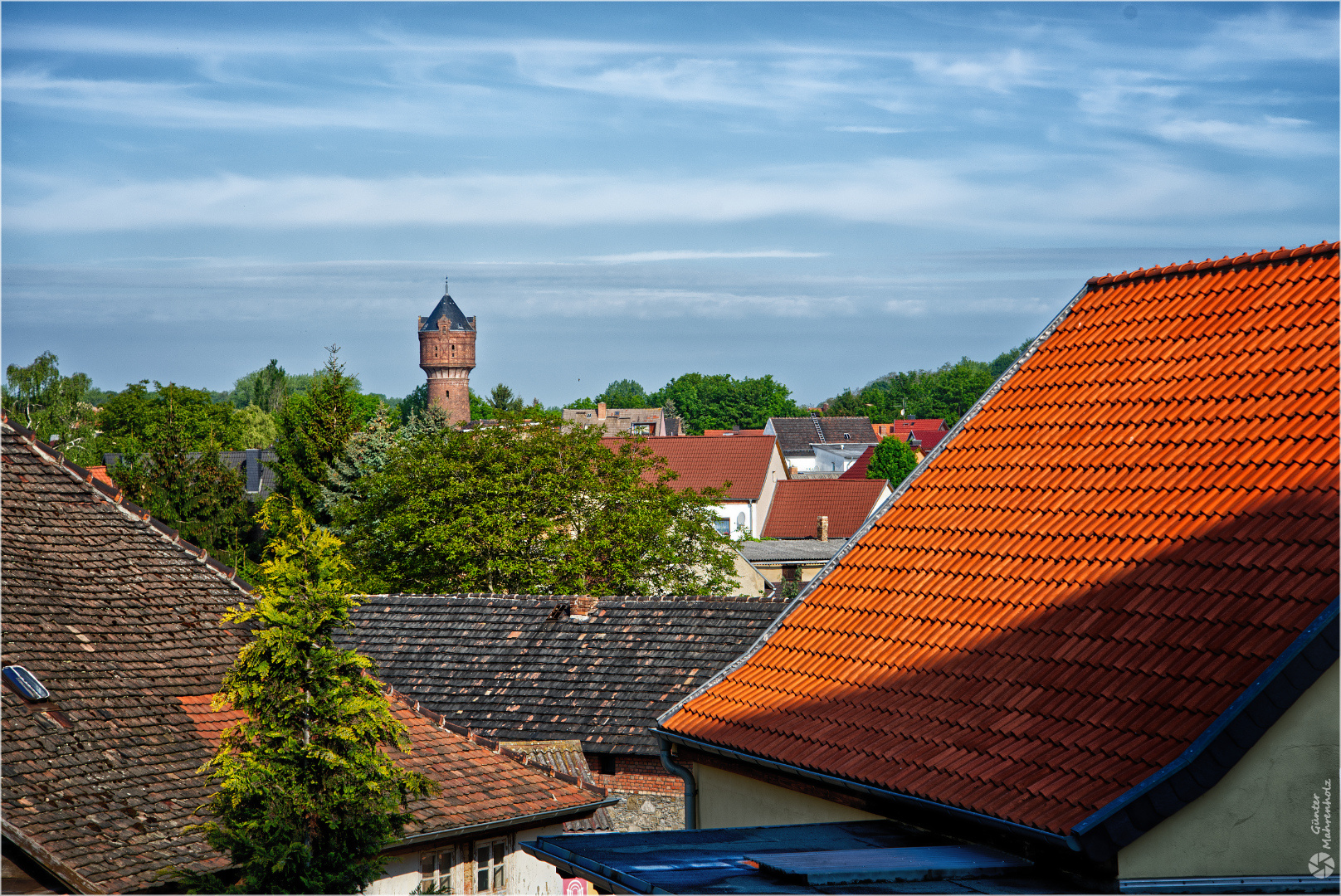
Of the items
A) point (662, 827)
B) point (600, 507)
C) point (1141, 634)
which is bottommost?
point (662, 827)

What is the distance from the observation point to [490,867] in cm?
1209

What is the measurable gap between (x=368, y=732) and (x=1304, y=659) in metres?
6.55

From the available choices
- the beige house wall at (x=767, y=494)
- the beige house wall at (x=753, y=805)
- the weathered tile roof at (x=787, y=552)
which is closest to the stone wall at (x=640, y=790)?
the beige house wall at (x=753, y=805)

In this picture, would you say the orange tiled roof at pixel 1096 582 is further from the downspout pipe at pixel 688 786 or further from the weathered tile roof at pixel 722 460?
the weathered tile roof at pixel 722 460

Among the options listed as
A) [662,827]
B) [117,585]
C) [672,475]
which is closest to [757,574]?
[672,475]

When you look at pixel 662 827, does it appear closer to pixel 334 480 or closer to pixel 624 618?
pixel 624 618

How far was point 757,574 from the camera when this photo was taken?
137 feet

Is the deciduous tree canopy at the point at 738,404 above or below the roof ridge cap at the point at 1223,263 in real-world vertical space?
above

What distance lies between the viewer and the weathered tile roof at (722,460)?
64.6m

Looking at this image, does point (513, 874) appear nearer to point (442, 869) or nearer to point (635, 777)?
point (442, 869)

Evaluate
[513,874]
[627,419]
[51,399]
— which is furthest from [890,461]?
[513,874]

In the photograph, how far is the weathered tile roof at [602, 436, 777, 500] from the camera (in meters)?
64.6

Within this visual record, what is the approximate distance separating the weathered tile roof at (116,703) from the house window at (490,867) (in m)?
0.51

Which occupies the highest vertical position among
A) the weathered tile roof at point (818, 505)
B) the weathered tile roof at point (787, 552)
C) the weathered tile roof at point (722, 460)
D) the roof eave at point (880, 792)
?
the weathered tile roof at point (722, 460)
